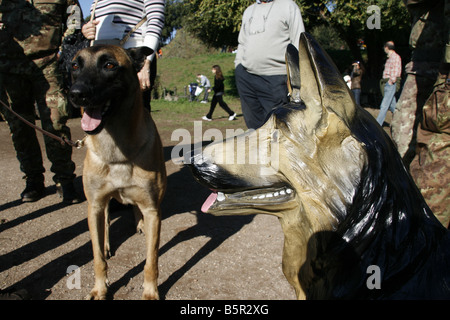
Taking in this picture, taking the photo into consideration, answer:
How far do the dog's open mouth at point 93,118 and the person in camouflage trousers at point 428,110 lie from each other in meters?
2.47

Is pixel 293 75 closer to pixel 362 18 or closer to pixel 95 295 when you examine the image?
pixel 95 295

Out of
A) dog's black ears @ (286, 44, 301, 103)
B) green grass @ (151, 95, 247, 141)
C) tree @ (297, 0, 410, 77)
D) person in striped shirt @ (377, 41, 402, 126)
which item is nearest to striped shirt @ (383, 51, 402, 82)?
person in striped shirt @ (377, 41, 402, 126)

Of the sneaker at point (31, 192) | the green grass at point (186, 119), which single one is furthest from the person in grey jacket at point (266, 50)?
the green grass at point (186, 119)

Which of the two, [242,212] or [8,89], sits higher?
[8,89]

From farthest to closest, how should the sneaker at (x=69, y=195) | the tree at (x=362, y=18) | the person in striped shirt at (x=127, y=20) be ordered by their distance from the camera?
the tree at (x=362, y=18)
the sneaker at (x=69, y=195)
the person in striped shirt at (x=127, y=20)

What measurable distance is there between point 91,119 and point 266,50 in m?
2.10

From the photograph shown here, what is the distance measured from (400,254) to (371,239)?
0.11 m

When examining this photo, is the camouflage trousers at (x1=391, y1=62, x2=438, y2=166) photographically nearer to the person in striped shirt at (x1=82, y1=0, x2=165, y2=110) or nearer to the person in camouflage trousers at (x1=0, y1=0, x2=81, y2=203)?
the person in striped shirt at (x1=82, y1=0, x2=165, y2=110)

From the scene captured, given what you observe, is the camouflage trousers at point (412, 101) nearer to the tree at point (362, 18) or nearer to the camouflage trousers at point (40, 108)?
the camouflage trousers at point (40, 108)

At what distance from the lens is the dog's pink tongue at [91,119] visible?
2385 millimetres

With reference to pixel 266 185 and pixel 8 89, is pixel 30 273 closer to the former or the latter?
pixel 8 89

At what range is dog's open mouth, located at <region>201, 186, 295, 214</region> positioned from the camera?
144cm

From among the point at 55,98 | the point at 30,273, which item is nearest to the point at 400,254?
the point at 30,273
